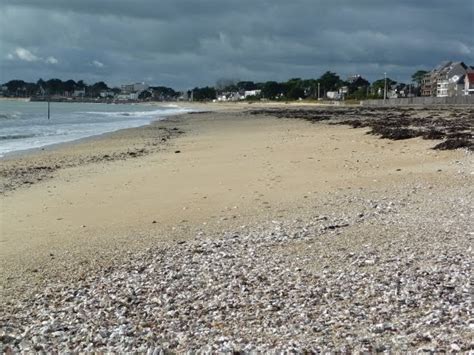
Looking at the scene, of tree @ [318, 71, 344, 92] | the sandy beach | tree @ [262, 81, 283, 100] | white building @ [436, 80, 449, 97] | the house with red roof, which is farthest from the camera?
tree @ [262, 81, 283, 100]

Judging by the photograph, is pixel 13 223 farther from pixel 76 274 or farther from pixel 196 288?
pixel 196 288

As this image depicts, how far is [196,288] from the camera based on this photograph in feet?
15.4

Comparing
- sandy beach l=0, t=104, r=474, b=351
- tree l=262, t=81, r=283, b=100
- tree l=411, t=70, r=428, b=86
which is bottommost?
sandy beach l=0, t=104, r=474, b=351

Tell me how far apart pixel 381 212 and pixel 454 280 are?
9.28 ft

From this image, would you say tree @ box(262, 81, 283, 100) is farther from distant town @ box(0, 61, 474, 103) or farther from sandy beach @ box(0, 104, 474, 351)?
sandy beach @ box(0, 104, 474, 351)

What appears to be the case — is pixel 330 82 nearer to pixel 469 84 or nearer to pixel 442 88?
pixel 442 88

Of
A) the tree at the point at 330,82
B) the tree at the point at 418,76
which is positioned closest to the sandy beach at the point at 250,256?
the tree at the point at 330,82

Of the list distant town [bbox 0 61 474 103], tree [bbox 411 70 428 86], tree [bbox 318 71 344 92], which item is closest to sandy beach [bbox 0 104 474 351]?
distant town [bbox 0 61 474 103]

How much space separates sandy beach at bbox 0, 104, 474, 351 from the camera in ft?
12.5

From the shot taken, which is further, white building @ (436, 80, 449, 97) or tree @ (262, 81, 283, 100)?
tree @ (262, 81, 283, 100)

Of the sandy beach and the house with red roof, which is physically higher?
the house with red roof

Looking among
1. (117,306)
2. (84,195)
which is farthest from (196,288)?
(84,195)

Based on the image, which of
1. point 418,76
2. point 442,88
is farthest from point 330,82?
point 442,88

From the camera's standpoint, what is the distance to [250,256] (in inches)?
217
